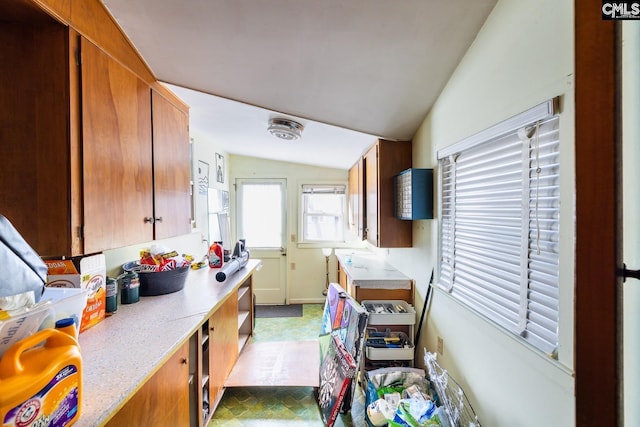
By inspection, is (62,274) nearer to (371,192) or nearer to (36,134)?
(36,134)

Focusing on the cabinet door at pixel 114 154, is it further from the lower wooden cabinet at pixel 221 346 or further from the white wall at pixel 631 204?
the white wall at pixel 631 204

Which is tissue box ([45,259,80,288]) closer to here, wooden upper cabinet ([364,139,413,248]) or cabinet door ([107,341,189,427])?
cabinet door ([107,341,189,427])

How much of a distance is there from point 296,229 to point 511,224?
131 inches

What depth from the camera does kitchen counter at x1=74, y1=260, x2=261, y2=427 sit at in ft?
2.65

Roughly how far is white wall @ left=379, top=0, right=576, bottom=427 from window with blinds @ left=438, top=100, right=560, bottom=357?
54mm

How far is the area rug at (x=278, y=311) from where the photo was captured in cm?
373

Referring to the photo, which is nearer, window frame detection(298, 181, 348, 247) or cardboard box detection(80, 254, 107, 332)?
cardboard box detection(80, 254, 107, 332)

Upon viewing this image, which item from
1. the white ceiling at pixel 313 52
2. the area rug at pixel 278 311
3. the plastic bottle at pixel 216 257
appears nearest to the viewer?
the white ceiling at pixel 313 52

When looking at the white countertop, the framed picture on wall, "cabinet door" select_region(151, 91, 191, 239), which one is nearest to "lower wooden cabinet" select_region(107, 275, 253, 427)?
"cabinet door" select_region(151, 91, 191, 239)

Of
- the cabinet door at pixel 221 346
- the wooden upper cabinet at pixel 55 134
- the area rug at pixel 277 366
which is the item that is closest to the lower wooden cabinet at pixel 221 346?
the cabinet door at pixel 221 346

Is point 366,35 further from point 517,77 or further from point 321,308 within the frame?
point 321,308

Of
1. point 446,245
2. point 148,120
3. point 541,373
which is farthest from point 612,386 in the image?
point 148,120

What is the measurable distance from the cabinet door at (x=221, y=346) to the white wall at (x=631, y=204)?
5.95ft

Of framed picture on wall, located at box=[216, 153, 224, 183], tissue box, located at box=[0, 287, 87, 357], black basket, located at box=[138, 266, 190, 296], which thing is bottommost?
black basket, located at box=[138, 266, 190, 296]
